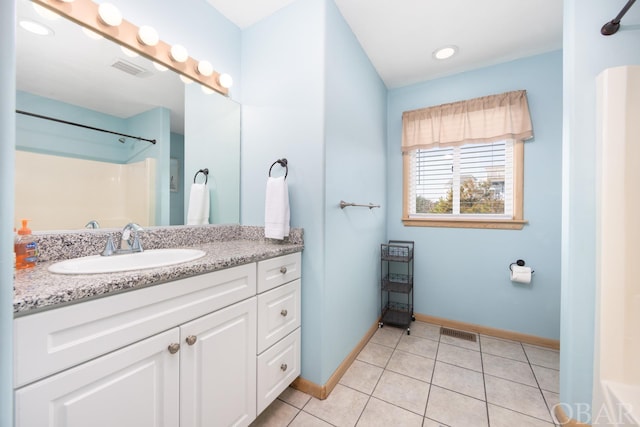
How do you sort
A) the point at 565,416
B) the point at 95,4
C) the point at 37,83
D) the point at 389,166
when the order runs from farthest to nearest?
the point at 389,166, the point at 565,416, the point at 95,4, the point at 37,83

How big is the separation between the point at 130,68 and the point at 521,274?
296cm

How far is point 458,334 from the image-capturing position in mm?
2254

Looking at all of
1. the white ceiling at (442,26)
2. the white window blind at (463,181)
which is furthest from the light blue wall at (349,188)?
the white window blind at (463,181)

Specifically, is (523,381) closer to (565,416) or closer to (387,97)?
(565,416)

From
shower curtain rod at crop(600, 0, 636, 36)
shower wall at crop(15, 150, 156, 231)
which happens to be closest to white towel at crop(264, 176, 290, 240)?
shower wall at crop(15, 150, 156, 231)

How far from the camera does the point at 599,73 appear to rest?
1.17 meters

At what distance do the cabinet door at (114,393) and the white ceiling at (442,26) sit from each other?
192 centimetres

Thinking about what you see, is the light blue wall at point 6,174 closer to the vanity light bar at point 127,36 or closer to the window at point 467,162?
the vanity light bar at point 127,36

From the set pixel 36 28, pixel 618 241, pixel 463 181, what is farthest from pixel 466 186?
pixel 36 28

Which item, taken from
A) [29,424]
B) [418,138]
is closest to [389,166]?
[418,138]

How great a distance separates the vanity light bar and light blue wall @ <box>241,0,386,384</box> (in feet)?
1.18

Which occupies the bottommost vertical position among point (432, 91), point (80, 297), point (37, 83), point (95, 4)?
point (80, 297)

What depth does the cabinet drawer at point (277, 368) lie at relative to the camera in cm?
123

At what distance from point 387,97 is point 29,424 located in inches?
120
